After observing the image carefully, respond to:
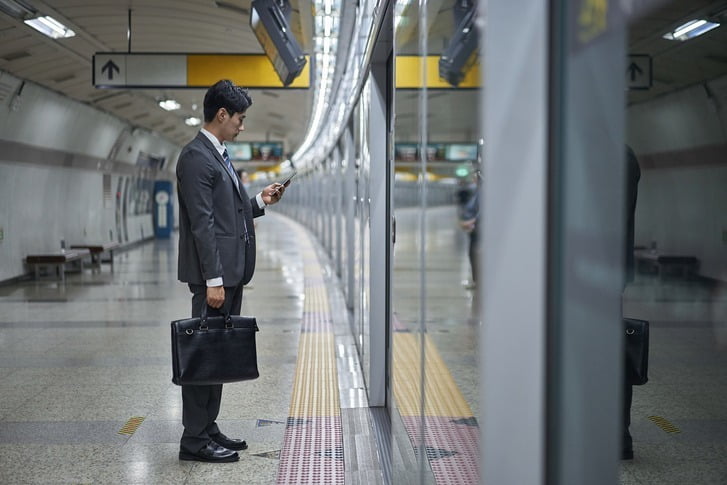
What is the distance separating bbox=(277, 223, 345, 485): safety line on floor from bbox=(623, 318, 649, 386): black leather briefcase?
173 centimetres

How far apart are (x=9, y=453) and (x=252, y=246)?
145 cm

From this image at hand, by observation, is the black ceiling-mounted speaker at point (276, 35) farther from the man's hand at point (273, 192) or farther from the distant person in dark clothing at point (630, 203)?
the distant person in dark clothing at point (630, 203)

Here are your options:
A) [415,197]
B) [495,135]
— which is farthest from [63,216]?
[495,135]

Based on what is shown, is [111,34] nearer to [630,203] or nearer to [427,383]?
[427,383]

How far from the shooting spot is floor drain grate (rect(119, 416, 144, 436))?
13.3 feet

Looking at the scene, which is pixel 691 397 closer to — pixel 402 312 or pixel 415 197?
pixel 415 197

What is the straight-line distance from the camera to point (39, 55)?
9.77m

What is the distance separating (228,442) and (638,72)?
2.96m

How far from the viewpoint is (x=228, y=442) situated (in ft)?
12.4

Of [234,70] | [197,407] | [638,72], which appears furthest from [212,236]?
[234,70]

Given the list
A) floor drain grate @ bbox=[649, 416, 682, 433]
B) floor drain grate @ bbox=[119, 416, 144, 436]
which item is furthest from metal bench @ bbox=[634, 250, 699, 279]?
floor drain grate @ bbox=[119, 416, 144, 436]

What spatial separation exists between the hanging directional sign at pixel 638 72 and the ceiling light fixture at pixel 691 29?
0.05 meters

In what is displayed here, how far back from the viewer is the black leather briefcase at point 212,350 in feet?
11.3

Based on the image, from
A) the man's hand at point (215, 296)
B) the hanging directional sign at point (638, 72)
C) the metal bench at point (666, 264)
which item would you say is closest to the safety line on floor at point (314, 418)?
the man's hand at point (215, 296)
